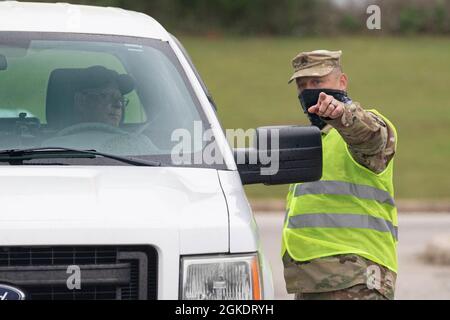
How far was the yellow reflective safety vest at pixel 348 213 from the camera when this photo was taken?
17.4 feet

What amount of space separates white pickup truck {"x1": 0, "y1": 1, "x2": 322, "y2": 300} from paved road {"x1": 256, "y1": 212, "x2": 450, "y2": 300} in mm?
3942

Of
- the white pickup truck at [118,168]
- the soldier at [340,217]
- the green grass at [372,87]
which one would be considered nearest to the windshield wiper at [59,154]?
the white pickup truck at [118,168]

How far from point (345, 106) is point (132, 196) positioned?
1165 millimetres

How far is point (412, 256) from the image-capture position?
11961mm

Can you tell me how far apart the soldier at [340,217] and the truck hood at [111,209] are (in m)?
0.90

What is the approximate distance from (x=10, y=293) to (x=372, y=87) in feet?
104

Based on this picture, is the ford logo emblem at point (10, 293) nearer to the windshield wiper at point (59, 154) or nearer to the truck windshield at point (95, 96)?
the windshield wiper at point (59, 154)

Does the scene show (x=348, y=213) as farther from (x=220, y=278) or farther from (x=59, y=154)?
(x=59, y=154)

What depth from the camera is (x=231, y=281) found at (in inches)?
166

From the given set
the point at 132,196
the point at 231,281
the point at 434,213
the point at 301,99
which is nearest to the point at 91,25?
the point at 301,99

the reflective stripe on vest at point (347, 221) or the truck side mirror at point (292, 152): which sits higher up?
the truck side mirror at point (292, 152)

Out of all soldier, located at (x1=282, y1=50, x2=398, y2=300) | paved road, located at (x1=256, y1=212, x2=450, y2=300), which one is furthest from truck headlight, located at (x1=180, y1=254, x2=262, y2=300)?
paved road, located at (x1=256, y1=212, x2=450, y2=300)

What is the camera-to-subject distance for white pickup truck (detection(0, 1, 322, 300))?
4.09 m
